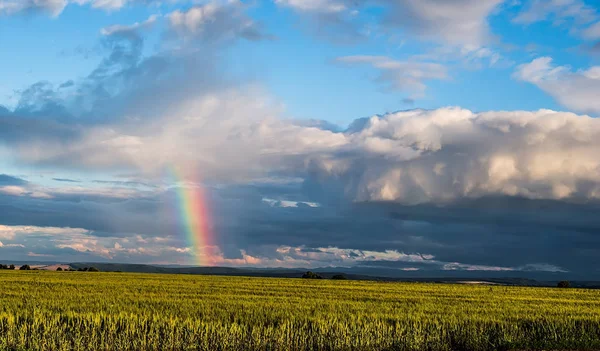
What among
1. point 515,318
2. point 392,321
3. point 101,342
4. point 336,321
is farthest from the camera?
point 515,318

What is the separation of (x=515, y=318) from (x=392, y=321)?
31.3 ft

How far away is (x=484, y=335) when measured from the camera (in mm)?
27438

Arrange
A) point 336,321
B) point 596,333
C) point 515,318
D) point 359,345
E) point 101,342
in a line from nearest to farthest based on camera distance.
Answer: point 101,342 < point 359,345 < point 336,321 < point 596,333 < point 515,318

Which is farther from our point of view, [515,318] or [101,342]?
[515,318]

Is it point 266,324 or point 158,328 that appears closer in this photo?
point 158,328

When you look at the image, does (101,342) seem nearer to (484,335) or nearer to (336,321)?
(336,321)

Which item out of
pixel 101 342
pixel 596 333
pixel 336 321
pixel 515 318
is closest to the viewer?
pixel 101 342

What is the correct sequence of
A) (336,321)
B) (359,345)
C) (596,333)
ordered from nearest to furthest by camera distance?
(359,345) < (336,321) < (596,333)

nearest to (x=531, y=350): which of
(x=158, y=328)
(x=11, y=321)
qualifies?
(x=158, y=328)

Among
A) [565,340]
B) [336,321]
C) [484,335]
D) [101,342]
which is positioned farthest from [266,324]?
[565,340]

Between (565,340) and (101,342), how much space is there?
21133 millimetres

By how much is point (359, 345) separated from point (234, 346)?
5.10 metres

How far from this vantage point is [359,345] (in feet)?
77.8

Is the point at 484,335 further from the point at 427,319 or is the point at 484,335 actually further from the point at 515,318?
the point at 515,318
